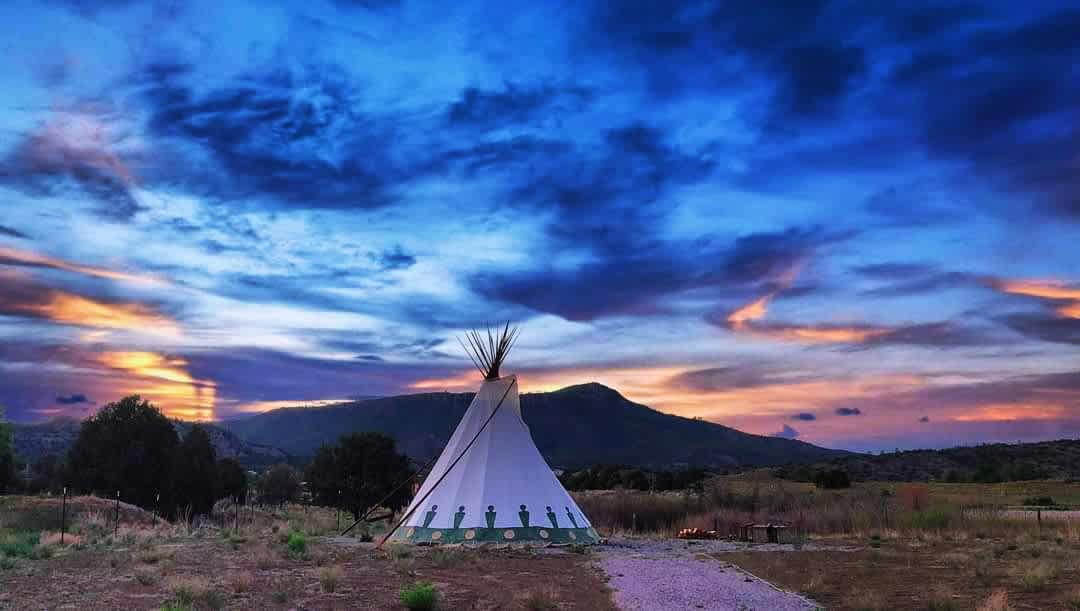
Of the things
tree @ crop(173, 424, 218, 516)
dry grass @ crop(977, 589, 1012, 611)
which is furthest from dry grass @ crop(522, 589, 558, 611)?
tree @ crop(173, 424, 218, 516)

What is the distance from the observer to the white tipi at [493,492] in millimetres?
25188

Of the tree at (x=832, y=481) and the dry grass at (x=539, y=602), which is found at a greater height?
the tree at (x=832, y=481)

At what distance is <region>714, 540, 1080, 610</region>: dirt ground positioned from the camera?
14.6 meters

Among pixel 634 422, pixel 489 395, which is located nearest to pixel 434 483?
pixel 489 395

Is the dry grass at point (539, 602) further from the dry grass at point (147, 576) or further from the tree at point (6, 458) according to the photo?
the tree at point (6, 458)

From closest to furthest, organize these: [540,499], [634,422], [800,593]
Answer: [800,593] → [540,499] → [634,422]

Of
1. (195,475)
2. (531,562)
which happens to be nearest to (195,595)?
(531,562)

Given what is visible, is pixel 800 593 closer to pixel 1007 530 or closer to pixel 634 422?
pixel 1007 530

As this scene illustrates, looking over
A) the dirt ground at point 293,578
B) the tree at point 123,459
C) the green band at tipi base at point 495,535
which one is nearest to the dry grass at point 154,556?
the dirt ground at point 293,578

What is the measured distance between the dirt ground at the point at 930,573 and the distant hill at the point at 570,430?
102m

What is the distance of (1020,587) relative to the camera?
16219mm

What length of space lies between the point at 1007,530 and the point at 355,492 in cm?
2963

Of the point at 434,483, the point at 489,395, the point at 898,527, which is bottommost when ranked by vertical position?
the point at 898,527

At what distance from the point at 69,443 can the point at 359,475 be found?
351 ft
